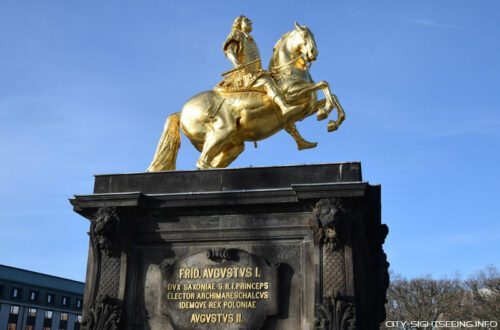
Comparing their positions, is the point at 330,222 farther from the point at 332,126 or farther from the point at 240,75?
the point at 240,75

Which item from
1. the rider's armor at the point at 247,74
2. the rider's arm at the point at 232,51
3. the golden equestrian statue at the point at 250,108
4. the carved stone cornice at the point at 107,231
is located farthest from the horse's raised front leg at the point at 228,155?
the carved stone cornice at the point at 107,231

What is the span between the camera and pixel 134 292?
12.7 m

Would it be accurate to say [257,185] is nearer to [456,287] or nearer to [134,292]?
[134,292]

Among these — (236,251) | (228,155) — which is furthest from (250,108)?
(236,251)

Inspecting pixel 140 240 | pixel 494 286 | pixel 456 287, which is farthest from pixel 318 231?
pixel 456 287

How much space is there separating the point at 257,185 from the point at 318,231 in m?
1.87

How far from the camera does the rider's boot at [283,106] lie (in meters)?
14.5

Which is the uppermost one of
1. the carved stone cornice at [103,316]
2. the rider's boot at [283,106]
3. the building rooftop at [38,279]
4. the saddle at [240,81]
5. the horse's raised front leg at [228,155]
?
the building rooftop at [38,279]

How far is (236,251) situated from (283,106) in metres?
3.99

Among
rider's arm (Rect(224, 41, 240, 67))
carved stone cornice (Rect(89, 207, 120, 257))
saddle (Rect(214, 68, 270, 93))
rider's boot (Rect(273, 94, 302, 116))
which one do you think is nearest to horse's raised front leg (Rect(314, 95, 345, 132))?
rider's boot (Rect(273, 94, 302, 116))

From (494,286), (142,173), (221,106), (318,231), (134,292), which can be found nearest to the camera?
(318,231)

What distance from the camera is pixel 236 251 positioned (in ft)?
40.6

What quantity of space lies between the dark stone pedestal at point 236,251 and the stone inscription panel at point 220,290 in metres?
0.02

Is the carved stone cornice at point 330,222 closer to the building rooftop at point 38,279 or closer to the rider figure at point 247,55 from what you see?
the rider figure at point 247,55
